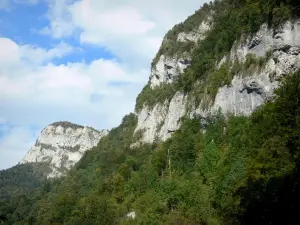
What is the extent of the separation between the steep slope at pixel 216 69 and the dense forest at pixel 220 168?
676 mm

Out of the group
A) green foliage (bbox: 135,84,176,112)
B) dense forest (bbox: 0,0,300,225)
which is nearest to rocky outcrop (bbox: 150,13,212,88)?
green foliage (bbox: 135,84,176,112)

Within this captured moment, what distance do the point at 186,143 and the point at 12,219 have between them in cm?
8874

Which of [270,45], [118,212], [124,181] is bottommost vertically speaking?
[118,212]

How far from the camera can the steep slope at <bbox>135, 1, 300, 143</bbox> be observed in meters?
56.3

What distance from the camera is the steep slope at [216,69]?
5634 centimetres

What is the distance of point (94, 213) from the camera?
70750 mm

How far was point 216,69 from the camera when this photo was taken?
252ft

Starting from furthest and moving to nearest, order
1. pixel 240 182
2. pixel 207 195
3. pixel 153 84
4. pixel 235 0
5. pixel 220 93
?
pixel 153 84 → pixel 235 0 → pixel 220 93 → pixel 207 195 → pixel 240 182

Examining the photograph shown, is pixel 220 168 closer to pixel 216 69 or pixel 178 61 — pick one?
pixel 216 69

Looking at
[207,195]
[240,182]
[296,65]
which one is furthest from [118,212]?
[296,65]

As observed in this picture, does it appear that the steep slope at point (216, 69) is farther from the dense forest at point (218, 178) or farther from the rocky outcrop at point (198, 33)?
the dense forest at point (218, 178)

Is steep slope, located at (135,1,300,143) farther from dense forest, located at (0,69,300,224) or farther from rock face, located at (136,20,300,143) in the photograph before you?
dense forest, located at (0,69,300,224)

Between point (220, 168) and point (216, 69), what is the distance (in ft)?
88.6

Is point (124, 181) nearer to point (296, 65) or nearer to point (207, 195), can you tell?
point (207, 195)
